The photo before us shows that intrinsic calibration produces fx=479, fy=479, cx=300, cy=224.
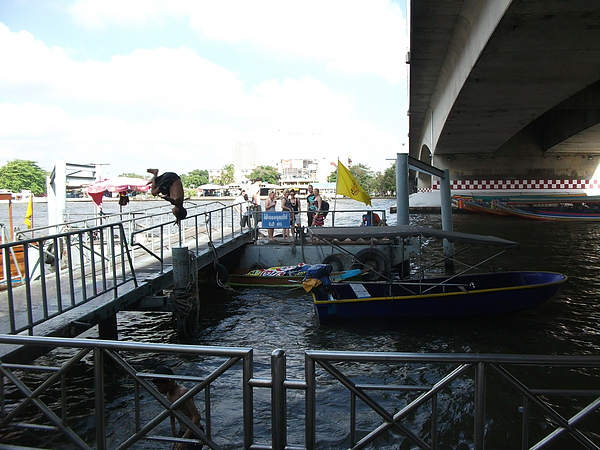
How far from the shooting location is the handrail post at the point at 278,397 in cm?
318

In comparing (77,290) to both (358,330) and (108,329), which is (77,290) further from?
(358,330)

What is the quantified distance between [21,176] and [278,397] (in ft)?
367

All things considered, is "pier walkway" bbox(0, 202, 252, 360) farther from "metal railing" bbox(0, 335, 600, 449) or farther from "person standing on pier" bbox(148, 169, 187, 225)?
"person standing on pier" bbox(148, 169, 187, 225)

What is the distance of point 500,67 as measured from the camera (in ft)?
39.3

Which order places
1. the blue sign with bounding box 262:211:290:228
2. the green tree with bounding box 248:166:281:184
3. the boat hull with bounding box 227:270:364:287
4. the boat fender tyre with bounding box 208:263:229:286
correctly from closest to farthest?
the boat fender tyre with bounding box 208:263:229:286 < the boat hull with bounding box 227:270:364:287 < the blue sign with bounding box 262:211:290:228 < the green tree with bounding box 248:166:281:184

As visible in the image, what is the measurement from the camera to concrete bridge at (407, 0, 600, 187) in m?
9.00

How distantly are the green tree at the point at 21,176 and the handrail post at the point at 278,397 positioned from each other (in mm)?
107405

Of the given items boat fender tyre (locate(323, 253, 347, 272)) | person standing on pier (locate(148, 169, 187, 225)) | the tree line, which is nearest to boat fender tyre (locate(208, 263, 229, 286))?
boat fender tyre (locate(323, 253, 347, 272))

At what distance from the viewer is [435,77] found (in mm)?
19141

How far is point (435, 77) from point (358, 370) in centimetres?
1430

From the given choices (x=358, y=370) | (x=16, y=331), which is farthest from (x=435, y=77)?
(x=16, y=331)

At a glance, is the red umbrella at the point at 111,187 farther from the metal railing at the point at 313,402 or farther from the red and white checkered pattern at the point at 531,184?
the red and white checkered pattern at the point at 531,184

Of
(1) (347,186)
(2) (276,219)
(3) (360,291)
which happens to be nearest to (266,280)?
(2) (276,219)

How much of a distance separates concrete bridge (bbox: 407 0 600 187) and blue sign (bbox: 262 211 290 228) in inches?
263
